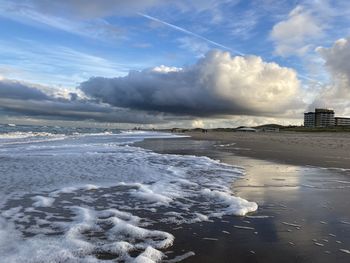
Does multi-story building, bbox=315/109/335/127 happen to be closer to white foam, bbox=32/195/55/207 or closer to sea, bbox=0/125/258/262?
sea, bbox=0/125/258/262

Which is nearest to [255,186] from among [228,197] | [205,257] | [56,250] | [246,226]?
[228,197]

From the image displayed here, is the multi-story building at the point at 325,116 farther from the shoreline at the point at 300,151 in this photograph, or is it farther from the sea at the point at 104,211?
the sea at the point at 104,211

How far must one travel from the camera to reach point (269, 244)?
4.96 meters

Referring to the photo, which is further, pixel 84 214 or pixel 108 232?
pixel 84 214

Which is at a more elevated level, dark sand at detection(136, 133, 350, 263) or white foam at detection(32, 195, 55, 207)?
dark sand at detection(136, 133, 350, 263)

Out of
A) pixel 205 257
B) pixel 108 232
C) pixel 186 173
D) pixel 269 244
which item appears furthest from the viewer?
pixel 186 173

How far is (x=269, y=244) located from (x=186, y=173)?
7679 mm

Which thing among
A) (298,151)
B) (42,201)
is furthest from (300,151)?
(42,201)

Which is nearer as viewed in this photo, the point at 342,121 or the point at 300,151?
the point at 300,151

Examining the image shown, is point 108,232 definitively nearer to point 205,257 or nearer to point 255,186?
point 205,257

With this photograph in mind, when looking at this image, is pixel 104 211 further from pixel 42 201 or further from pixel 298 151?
pixel 298 151

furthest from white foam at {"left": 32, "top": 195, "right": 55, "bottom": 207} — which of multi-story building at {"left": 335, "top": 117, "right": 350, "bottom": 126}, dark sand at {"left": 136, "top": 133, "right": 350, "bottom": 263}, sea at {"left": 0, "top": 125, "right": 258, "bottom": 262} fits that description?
multi-story building at {"left": 335, "top": 117, "right": 350, "bottom": 126}

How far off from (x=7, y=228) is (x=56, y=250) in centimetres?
159

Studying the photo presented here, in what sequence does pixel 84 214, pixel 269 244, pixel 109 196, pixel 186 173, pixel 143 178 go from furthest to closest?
pixel 186 173
pixel 143 178
pixel 109 196
pixel 84 214
pixel 269 244
